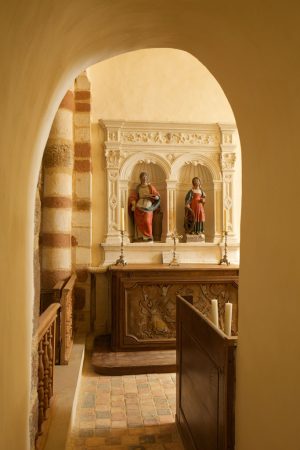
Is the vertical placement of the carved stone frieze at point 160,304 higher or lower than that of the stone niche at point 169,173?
lower

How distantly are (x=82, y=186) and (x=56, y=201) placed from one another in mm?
571

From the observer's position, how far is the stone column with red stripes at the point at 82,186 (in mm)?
6160

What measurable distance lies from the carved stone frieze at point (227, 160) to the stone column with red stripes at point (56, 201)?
2581 millimetres

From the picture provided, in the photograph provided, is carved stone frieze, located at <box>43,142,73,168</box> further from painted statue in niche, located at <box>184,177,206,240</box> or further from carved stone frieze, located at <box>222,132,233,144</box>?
carved stone frieze, located at <box>222,132,233,144</box>

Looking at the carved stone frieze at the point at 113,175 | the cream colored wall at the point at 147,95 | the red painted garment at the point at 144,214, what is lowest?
the red painted garment at the point at 144,214

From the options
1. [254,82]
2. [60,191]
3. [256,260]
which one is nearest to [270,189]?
[256,260]

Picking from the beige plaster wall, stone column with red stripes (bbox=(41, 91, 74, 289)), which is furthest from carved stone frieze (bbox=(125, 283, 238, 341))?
the beige plaster wall

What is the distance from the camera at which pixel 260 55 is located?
1.68 meters

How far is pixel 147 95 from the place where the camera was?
21.3 feet

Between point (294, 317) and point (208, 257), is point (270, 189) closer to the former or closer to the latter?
point (294, 317)

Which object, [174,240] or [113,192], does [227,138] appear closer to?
[174,240]

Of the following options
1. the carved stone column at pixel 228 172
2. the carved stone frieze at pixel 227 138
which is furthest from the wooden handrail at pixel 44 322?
the carved stone frieze at pixel 227 138

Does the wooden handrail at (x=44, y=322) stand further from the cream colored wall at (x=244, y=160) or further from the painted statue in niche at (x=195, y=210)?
the painted statue in niche at (x=195, y=210)

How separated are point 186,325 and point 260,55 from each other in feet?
7.23
